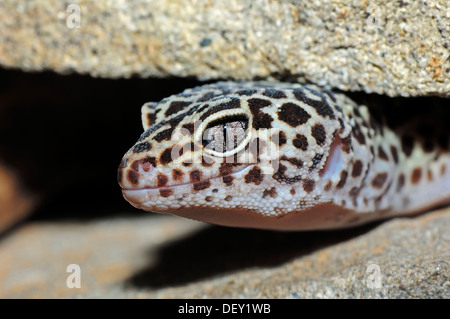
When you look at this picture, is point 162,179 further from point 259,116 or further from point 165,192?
point 259,116

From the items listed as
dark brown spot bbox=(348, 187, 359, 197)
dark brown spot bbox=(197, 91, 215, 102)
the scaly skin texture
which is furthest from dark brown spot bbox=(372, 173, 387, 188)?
dark brown spot bbox=(197, 91, 215, 102)

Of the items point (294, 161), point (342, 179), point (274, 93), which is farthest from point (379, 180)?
point (274, 93)

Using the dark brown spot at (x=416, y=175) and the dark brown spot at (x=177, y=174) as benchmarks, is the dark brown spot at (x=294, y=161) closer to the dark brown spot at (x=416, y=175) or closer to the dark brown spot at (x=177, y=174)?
the dark brown spot at (x=177, y=174)

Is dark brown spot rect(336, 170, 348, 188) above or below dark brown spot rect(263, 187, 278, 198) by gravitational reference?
above

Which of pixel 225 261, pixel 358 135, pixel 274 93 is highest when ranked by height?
pixel 274 93

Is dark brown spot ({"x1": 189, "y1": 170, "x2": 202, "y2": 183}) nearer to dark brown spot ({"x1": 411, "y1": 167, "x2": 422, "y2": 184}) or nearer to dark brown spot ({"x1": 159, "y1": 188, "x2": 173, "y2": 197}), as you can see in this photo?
dark brown spot ({"x1": 159, "y1": 188, "x2": 173, "y2": 197})

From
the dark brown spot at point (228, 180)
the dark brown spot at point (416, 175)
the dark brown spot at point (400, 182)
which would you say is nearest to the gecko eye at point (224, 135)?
the dark brown spot at point (228, 180)
